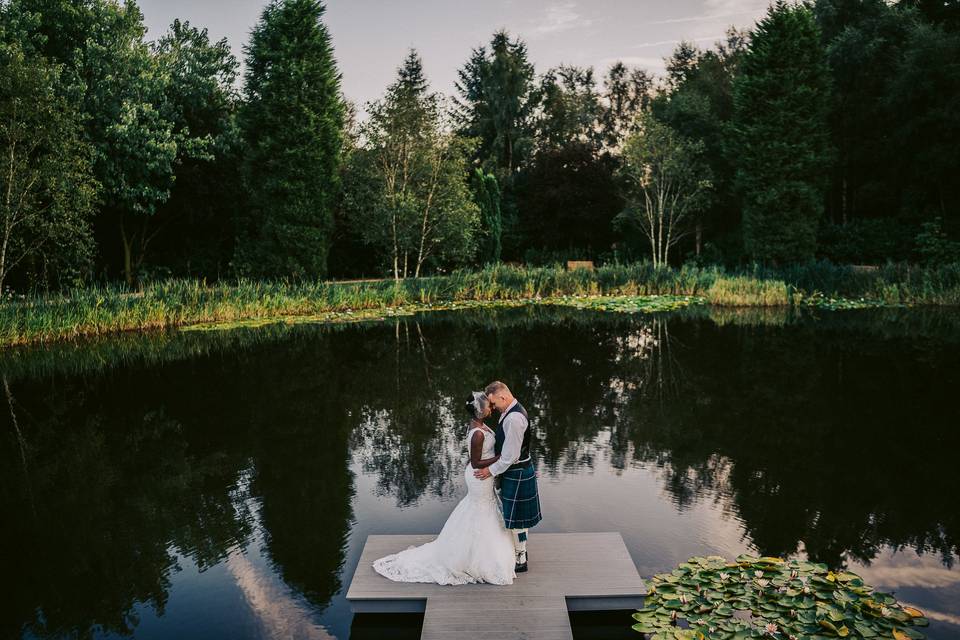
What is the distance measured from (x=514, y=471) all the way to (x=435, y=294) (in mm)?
19224

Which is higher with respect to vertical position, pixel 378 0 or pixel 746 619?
pixel 378 0

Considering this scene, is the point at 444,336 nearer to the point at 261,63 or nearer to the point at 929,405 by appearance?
the point at 929,405

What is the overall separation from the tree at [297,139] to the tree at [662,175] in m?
13.0

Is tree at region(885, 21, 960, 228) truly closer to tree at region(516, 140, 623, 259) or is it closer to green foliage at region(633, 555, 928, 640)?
tree at region(516, 140, 623, 259)

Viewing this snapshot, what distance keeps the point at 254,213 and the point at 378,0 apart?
9113 mm

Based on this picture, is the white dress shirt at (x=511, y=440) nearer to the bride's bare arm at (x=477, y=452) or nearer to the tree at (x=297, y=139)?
the bride's bare arm at (x=477, y=452)

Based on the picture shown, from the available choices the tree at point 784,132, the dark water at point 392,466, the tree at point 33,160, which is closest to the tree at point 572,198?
the tree at point 784,132

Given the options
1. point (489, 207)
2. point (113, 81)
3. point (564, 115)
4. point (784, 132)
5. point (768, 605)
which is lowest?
point (768, 605)

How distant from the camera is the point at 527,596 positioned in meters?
4.51

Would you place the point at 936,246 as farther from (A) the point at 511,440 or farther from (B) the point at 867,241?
(A) the point at 511,440

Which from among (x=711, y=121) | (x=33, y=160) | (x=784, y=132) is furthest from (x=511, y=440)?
(x=711, y=121)

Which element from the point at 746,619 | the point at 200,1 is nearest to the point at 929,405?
the point at 746,619

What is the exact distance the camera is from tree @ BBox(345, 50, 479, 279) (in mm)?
23578

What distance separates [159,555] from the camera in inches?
229
